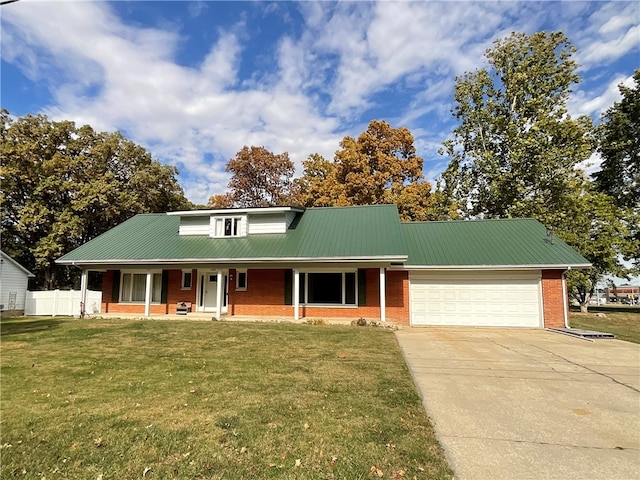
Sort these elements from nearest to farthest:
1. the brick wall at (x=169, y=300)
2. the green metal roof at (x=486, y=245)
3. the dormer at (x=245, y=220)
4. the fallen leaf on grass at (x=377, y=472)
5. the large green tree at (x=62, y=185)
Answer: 1. the fallen leaf on grass at (x=377, y=472)
2. the green metal roof at (x=486, y=245)
3. the brick wall at (x=169, y=300)
4. the dormer at (x=245, y=220)
5. the large green tree at (x=62, y=185)

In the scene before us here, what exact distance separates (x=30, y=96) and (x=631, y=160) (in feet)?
115

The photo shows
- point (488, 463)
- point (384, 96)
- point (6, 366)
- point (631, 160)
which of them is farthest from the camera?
point (631, 160)

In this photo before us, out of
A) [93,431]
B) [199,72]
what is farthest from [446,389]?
[199,72]

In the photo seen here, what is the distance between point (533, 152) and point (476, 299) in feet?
43.3

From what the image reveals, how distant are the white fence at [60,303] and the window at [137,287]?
4.08 ft

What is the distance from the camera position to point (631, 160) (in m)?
26.9

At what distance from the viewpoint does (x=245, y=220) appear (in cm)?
1822

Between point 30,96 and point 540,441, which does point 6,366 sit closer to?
point 540,441

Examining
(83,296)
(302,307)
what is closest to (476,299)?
(302,307)

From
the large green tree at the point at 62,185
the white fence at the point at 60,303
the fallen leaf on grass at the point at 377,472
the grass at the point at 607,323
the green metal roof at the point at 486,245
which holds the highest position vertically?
the large green tree at the point at 62,185

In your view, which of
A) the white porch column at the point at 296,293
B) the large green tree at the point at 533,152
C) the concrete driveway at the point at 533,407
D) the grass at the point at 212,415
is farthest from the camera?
the large green tree at the point at 533,152

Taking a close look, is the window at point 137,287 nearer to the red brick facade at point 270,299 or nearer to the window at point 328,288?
the red brick facade at point 270,299

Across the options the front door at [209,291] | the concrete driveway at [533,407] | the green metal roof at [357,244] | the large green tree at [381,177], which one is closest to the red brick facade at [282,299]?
the front door at [209,291]

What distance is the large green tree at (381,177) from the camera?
27391mm
